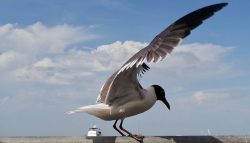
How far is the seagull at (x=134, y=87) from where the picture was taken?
6746 mm

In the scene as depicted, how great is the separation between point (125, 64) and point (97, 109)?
97 centimetres

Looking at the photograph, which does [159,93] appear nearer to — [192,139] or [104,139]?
[192,139]

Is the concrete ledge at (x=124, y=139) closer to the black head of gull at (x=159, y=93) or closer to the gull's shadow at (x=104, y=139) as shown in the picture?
the gull's shadow at (x=104, y=139)

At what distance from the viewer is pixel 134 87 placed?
7.30 metres

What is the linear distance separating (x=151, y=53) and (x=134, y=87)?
0.97 m

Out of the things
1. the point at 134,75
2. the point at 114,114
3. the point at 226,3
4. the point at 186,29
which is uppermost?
the point at 226,3

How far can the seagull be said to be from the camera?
22.1 ft

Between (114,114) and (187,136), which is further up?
(114,114)

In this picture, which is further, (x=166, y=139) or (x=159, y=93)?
(x=159, y=93)

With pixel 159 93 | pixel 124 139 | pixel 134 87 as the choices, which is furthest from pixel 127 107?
pixel 124 139

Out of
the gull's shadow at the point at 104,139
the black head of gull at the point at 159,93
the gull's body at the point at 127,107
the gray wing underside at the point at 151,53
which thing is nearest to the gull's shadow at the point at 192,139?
the gull's shadow at the point at 104,139

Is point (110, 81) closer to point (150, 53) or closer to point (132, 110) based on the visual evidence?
point (132, 110)

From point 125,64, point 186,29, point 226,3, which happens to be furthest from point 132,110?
point 226,3

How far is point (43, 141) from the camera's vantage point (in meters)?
5.95
